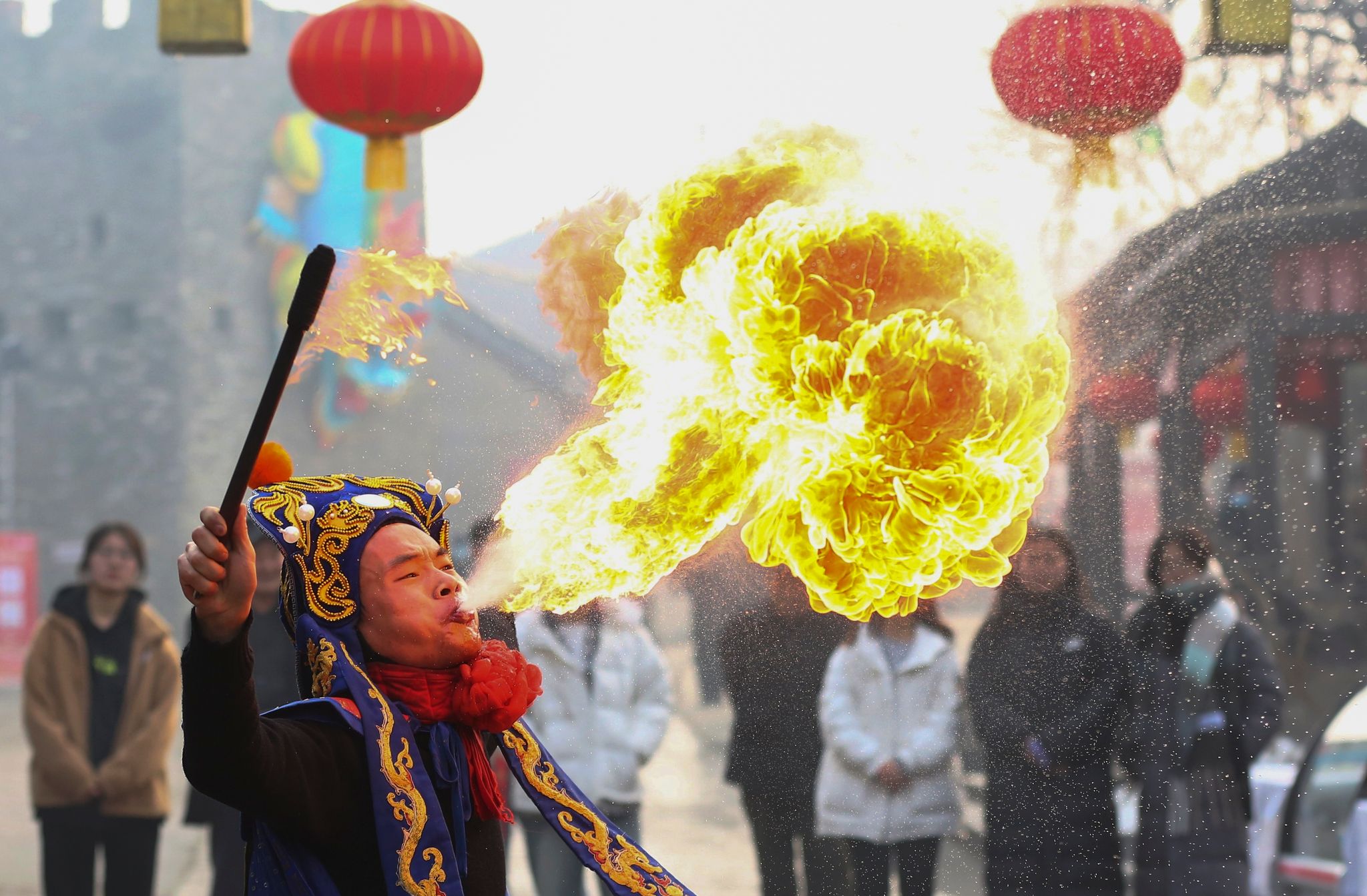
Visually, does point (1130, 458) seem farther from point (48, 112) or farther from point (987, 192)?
point (48, 112)

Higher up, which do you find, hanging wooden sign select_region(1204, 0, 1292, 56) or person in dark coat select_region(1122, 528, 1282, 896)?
hanging wooden sign select_region(1204, 0, 1292, 56)

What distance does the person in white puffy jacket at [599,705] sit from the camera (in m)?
3.33

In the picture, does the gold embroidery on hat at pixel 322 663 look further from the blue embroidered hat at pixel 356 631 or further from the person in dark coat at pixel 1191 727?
the person in dark coat at pixel 1191 727

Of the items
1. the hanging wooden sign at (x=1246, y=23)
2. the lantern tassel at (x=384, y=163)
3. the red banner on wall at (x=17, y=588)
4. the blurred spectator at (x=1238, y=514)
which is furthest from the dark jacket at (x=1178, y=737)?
the red banner on wall at (x=17, y=588)

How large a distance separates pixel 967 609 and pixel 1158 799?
57cm

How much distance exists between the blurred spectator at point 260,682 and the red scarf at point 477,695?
1741 mm

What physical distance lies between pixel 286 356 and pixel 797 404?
4.28ft

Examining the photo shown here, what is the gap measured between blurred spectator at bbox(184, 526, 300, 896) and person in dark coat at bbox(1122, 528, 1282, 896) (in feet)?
6.47

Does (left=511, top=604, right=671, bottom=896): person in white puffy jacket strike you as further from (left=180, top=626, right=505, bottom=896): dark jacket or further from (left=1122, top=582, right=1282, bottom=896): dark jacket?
(left=180, top=626, right=505, bottom=896): dark jacket

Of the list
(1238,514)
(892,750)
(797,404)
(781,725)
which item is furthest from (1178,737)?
(797,404)

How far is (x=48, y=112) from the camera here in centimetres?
1155

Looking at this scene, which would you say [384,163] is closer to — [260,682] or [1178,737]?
[260,682]

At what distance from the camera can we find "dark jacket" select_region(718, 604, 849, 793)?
10.1ft

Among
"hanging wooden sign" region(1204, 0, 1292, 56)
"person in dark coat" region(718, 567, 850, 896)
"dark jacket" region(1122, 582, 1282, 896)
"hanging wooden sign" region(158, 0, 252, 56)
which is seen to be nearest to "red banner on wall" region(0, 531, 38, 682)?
"hanging wooden sign" region(158, 0, 252, 56)
